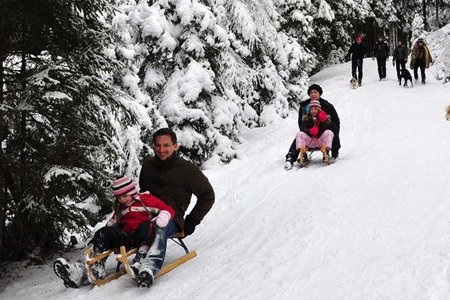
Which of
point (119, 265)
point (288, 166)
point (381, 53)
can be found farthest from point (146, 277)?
point (381, 53)

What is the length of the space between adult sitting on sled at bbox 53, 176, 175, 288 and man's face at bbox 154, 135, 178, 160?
535 mm

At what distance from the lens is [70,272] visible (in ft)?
16.1

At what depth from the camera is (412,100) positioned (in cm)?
1597

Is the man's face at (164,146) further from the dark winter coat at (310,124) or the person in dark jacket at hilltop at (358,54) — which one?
the person in dark jacket at hilltop at (358,54)

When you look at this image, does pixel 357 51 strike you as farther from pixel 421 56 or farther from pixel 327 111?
pixel 327 111

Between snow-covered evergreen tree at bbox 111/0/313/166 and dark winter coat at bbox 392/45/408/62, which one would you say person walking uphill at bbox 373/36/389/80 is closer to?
dark winter coat at bbox 392/45/408/62

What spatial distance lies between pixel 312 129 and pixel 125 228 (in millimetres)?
5383

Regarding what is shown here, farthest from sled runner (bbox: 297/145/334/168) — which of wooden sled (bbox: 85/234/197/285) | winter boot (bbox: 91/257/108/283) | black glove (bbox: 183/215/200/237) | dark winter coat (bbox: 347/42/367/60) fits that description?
dark winter coat (bbox: 347/42/367/60)

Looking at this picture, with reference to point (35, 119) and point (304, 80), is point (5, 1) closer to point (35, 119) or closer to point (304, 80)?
point (35, 119)

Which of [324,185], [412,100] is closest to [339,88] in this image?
[412,100]

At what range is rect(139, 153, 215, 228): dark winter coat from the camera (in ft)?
17.8

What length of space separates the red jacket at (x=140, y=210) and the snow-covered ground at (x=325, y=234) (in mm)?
573

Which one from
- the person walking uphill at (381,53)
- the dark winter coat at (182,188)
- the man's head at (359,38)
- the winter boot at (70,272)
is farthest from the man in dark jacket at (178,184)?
the person walking uphill at (381,53)

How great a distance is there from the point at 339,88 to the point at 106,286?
17.8m
